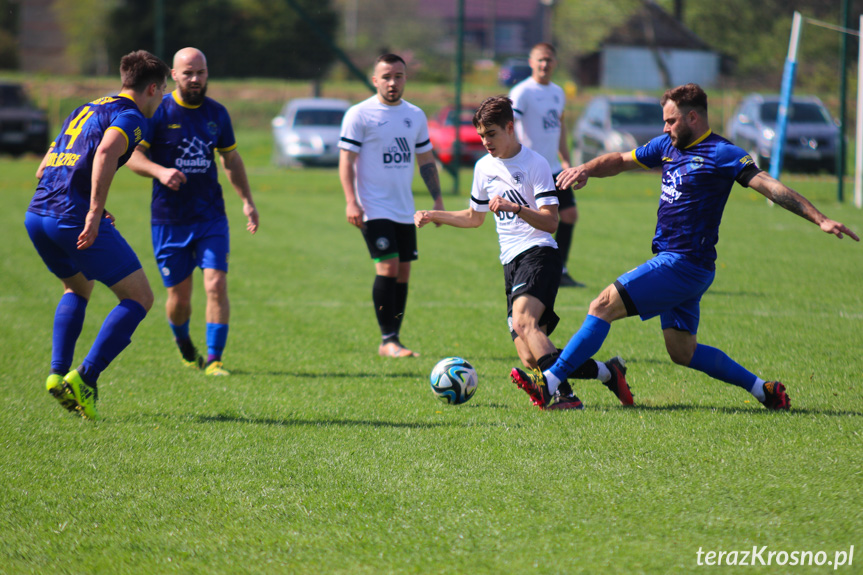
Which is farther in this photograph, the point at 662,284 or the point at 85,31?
the point at 85,31

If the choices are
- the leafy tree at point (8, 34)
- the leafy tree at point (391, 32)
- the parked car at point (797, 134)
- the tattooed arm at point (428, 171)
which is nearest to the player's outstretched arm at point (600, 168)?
the tattooed arm at point (428, 171)

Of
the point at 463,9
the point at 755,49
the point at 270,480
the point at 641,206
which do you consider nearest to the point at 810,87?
the point at 755,49

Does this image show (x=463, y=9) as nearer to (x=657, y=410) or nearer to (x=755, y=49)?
(x=657, y=410)

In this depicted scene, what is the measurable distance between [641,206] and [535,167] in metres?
12.4

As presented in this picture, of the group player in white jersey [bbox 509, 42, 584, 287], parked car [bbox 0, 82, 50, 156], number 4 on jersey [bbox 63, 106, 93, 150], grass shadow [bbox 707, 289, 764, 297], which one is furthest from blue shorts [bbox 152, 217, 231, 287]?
parked car [bbox 0, 82, 50, 156]

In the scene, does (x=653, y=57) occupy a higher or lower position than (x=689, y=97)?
lower

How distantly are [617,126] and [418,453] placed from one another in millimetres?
18027

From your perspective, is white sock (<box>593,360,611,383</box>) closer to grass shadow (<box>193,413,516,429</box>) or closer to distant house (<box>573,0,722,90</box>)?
grass shadow (<box>193,413,516,429</box>)

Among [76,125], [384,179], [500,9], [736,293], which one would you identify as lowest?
[736,293]

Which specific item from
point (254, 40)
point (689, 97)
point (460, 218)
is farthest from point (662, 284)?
point (254, 40)

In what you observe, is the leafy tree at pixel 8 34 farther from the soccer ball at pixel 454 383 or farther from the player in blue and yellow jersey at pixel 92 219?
the soccer ball at pixel 454 383

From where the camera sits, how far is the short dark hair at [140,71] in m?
5.04

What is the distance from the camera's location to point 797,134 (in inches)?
762

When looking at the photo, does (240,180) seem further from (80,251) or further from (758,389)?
(758,389)
